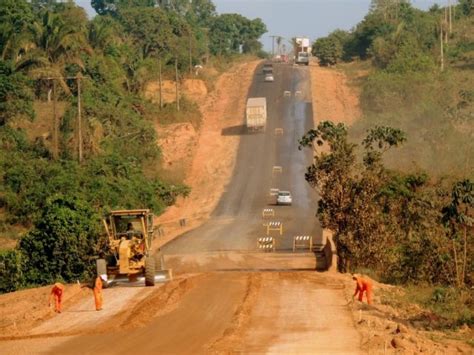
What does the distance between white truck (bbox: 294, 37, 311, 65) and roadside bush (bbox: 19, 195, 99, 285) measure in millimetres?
91465

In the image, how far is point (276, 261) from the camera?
50.9 metres

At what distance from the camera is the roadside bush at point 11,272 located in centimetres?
4419

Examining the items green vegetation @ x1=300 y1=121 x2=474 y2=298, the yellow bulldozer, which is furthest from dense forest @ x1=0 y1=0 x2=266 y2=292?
green vegetation @ x1=300 y1=121 x2=474 y2=298

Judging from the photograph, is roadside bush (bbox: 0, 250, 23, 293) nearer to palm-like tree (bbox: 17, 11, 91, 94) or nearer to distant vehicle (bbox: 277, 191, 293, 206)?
distant vehicle (bbox: 277, 191, 293, 206)

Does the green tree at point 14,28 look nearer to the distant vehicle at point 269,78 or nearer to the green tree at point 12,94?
the green tree at point 12,94

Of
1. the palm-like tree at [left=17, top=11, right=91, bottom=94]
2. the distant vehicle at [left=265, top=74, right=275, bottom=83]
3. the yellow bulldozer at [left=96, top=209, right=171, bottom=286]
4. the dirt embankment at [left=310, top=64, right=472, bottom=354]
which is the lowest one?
the dirt embankment at [left=310, top=64, right=472, bottom=354]

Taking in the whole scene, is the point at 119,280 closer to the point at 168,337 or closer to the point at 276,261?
the point at 168,337

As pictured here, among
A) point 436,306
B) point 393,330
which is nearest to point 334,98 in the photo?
point 436,306

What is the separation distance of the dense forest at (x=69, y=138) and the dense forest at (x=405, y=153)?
487 inches

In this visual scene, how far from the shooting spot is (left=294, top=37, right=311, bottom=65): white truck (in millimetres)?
133500

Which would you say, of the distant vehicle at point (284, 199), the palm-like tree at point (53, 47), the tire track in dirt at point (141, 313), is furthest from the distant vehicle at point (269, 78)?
the tire track in dirt at point (141, 313)

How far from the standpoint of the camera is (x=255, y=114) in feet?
311

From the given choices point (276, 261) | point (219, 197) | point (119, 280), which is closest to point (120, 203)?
point (219, 197)

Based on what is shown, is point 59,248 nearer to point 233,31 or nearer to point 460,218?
point 460,218
